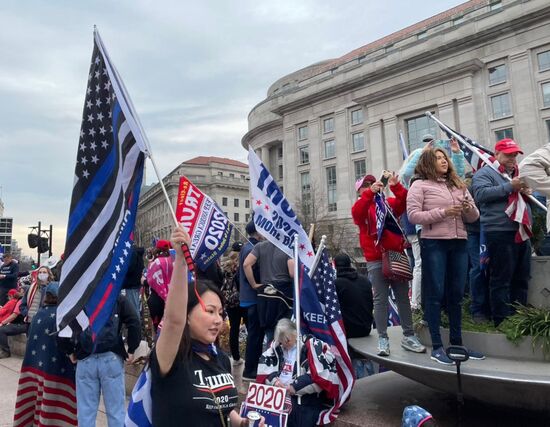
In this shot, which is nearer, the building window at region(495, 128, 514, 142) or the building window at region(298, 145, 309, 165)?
the building window at region(495, 128, 514, 142)

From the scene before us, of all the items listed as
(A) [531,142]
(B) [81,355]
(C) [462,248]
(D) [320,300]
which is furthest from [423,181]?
(A) [531,142]

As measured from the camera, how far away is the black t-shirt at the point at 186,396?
2.25m

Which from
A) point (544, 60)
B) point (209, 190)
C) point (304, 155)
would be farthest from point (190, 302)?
point (209, 190)

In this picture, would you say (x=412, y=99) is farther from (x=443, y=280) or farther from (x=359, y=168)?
(x=443, y=280)

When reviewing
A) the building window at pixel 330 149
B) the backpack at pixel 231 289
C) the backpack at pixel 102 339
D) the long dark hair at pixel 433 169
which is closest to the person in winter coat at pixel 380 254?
the long dark hair at pixel 433 169

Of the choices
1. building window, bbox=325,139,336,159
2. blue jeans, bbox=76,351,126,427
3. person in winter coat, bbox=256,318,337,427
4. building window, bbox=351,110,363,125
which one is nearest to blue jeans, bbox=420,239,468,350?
person in winter coat, bbox=256,318,337,427

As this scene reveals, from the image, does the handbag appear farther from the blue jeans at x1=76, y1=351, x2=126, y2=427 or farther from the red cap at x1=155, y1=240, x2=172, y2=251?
the red cap at x1=155, y1=240, x2=172, y2=251

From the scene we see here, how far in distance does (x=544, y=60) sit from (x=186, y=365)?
45.7 m

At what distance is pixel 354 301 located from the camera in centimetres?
574

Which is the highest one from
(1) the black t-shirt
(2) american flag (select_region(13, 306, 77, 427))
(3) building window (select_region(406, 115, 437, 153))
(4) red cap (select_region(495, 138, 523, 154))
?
(3) building window (select_region(406, 115, 437, 153))

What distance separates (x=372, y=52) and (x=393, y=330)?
176ft

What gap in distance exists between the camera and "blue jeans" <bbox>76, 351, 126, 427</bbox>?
433cm

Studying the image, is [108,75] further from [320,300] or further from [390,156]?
[390,156]

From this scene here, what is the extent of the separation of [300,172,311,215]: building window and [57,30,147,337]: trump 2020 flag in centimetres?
4565
